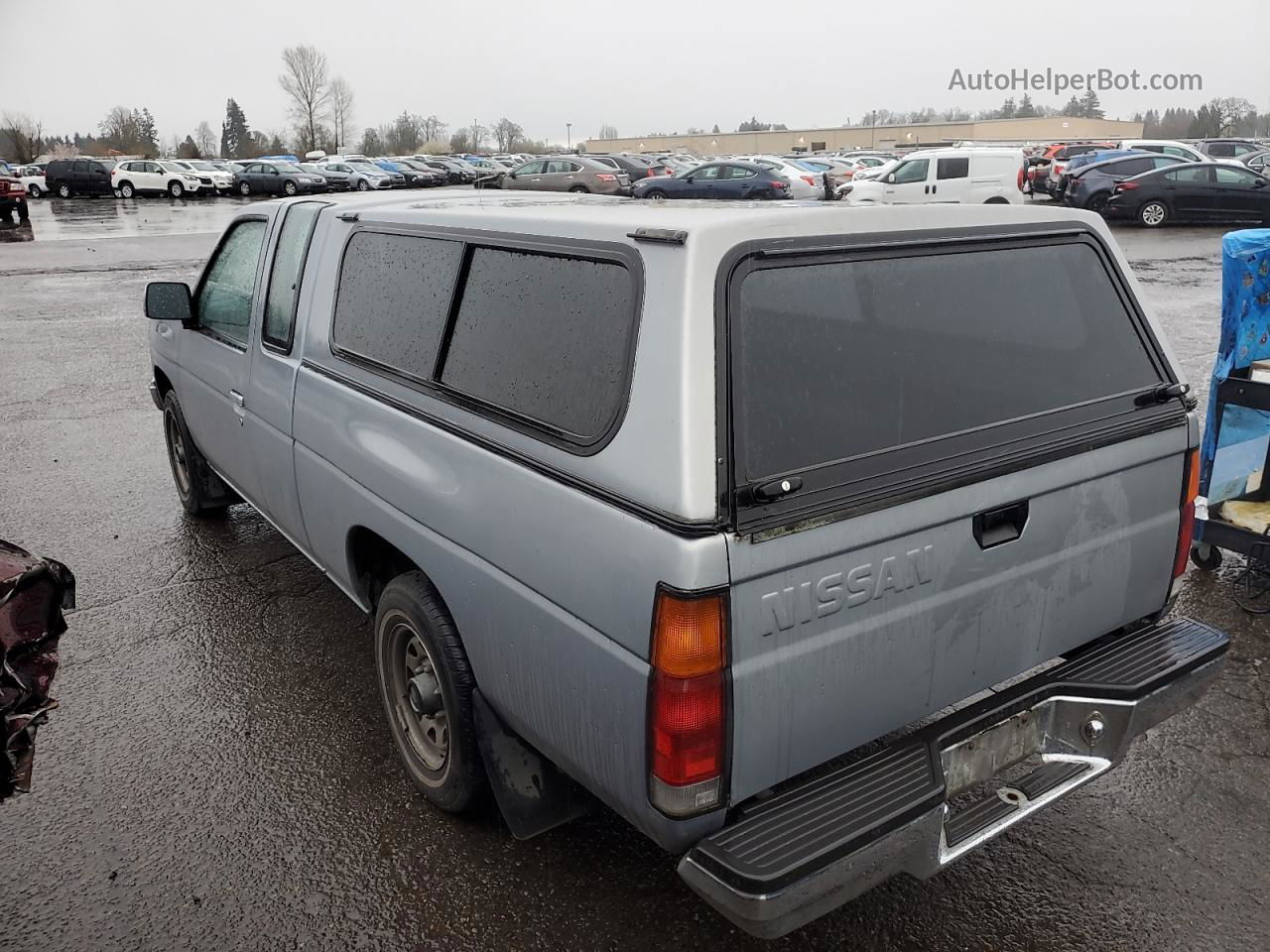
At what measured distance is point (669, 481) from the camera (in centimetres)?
201

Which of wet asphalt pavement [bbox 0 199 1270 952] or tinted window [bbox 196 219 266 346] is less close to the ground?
tinted window [bbox 196 219 266 346]

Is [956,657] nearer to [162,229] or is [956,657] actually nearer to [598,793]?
[598,793]

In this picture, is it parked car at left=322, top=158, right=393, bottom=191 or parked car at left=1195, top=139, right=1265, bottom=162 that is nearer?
parked car at left=1195, top=139, right=1265, bottom=162

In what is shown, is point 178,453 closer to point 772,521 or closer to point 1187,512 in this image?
point 772,521

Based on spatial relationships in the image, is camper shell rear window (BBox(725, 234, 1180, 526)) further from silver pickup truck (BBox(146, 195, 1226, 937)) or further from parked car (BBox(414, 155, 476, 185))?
parked car (BBox(414, 155, 476, 185))

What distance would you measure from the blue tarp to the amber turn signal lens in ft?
11.6

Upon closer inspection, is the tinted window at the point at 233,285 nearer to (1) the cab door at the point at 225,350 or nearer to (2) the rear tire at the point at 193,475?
(1) the cab door at the point at 225,350

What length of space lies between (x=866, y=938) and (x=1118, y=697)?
0.93m

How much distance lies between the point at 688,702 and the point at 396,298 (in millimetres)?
1860

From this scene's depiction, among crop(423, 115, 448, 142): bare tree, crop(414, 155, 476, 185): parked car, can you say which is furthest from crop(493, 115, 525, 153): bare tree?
crop(414, 155, 476, 185): parked car

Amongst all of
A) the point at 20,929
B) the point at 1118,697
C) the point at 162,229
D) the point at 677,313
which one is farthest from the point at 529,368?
the point at 162,229

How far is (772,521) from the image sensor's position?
2029mm

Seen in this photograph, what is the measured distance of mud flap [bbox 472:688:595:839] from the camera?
267 centimetres

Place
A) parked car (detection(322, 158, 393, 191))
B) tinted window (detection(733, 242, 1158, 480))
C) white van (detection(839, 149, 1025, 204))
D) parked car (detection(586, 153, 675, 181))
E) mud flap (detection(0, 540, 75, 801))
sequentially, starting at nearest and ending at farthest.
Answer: tinted window (detection(733, 242, 1158, 480)) → mud flap (detection(0, 540, 75, 801)) → white van (detection(839, 149, 1025, 204)) → parked car (detection(586, 153, 675, 181)) → parked car (detection(322, 158, 393, 191))
